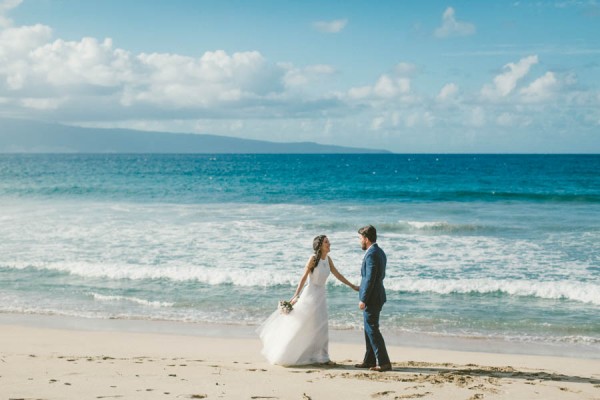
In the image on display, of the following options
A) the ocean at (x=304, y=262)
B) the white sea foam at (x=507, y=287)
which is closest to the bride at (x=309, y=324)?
the ocean at (x=304, y=262)

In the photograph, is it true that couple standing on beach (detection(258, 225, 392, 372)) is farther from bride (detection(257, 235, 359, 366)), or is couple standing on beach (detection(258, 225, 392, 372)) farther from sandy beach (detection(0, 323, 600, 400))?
sandy beach (detection(0, 323, 600, 400))

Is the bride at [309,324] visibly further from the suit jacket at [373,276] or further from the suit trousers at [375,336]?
the suit trousers at [375,336]

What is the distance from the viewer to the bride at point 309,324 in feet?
26.7

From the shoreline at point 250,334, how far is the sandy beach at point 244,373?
40cm

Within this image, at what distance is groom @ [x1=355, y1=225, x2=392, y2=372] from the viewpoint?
305 inches

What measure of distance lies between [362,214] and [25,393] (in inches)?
913

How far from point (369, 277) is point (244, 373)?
2051mm

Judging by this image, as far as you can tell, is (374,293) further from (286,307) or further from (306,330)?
(286,307)

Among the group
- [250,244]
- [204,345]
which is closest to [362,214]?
[250,244]

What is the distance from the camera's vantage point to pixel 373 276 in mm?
7824

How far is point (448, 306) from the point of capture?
12.8 m

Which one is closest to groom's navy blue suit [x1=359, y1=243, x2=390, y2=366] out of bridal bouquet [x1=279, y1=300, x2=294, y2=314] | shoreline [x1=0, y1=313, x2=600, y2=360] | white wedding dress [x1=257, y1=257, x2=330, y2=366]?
white wedding dress [x1=257, y1=257, x2=330, y2=366]

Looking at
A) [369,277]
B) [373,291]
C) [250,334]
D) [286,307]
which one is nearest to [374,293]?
[373,291]

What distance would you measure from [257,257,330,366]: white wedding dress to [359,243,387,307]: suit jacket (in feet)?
1.96
